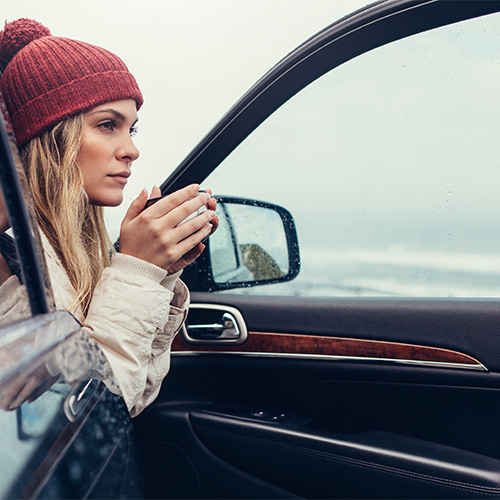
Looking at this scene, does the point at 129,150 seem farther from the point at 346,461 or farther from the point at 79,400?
the point at 346,461

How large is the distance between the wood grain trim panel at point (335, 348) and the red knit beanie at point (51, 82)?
0.90 metres

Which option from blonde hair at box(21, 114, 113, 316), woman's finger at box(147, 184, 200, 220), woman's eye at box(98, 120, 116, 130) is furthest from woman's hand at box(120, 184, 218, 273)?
woman's eye at box(98, 120, 116, 130)

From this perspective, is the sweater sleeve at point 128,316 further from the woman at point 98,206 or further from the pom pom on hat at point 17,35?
the pom pom on hat at point 17,35

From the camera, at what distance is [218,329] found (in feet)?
6.66

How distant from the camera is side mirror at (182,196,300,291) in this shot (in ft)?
6.47

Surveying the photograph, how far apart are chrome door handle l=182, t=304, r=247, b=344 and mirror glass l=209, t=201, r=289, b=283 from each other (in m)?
0.12

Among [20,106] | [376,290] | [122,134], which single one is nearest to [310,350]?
[376,290]

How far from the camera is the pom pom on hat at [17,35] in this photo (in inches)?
59.3

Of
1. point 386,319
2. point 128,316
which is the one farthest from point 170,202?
point 386,319

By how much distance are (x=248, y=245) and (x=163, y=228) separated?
0.83 metres

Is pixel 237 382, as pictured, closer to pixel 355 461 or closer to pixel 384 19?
pixel 355 461

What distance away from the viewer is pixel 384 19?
164cm

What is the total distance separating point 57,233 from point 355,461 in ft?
3.44

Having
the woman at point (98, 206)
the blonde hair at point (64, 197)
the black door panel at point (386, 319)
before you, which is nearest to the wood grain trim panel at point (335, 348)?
the black door panel at point (386, 319)
